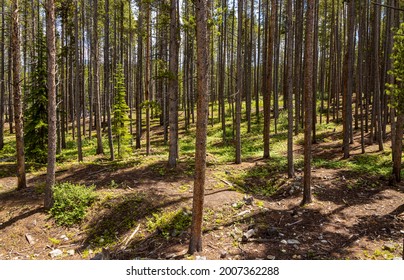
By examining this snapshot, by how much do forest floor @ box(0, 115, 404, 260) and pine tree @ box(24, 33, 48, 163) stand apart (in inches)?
98.9

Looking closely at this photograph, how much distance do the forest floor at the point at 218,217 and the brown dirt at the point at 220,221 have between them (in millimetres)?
30

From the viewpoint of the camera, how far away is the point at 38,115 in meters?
15.9

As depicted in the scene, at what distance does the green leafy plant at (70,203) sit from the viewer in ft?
29.1

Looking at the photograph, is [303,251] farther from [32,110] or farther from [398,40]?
[32,110]

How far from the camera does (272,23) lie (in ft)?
44.2

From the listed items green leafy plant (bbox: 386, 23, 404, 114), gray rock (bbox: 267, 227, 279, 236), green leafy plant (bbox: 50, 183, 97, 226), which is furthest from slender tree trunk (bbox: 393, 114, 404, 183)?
green leafy plant (bbox: 50, 183, 97, 226)

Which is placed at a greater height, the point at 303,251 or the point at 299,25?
the point at 299,25

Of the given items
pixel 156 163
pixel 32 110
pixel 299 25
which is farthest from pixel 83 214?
pixel 299 25

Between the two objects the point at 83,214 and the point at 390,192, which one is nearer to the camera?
the point at 83,214

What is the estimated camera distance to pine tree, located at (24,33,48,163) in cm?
1561

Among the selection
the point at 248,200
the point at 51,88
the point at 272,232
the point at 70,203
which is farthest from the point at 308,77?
the point at 70,203

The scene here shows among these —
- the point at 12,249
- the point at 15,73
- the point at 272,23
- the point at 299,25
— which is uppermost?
the point at 299,25

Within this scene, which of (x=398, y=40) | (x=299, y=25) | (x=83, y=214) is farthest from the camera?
(x=299, y=25)

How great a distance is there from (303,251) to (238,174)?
6.29 metres
